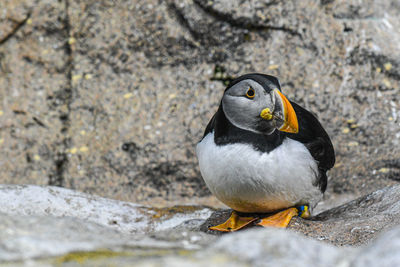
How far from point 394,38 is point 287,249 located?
4.43 m

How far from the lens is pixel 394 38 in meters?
5.44

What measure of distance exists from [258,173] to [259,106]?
1.35 ft

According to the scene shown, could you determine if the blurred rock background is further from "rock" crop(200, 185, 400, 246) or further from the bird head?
the bird head

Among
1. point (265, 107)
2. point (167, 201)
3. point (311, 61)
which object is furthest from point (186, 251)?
point (311, 61)

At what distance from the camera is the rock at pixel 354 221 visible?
10.6 feet

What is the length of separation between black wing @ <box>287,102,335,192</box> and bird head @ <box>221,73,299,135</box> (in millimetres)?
270

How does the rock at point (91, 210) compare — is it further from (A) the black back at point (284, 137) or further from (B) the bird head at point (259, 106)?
(B) the bird head at point (259, 106)

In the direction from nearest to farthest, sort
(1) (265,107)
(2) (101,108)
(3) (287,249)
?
1. (3) (287,249)
2. (1) (265,107)
3. (2) (101,108)

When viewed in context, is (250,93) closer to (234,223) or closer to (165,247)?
(234,223)

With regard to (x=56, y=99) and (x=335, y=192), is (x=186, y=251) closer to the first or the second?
(x=335, y=192)

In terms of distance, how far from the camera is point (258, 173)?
3240 millimetres

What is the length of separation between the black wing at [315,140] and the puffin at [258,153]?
2 cm

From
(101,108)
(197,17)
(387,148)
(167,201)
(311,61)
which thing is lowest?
(167,201)

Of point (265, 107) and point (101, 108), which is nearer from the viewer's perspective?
point (265, 107)
